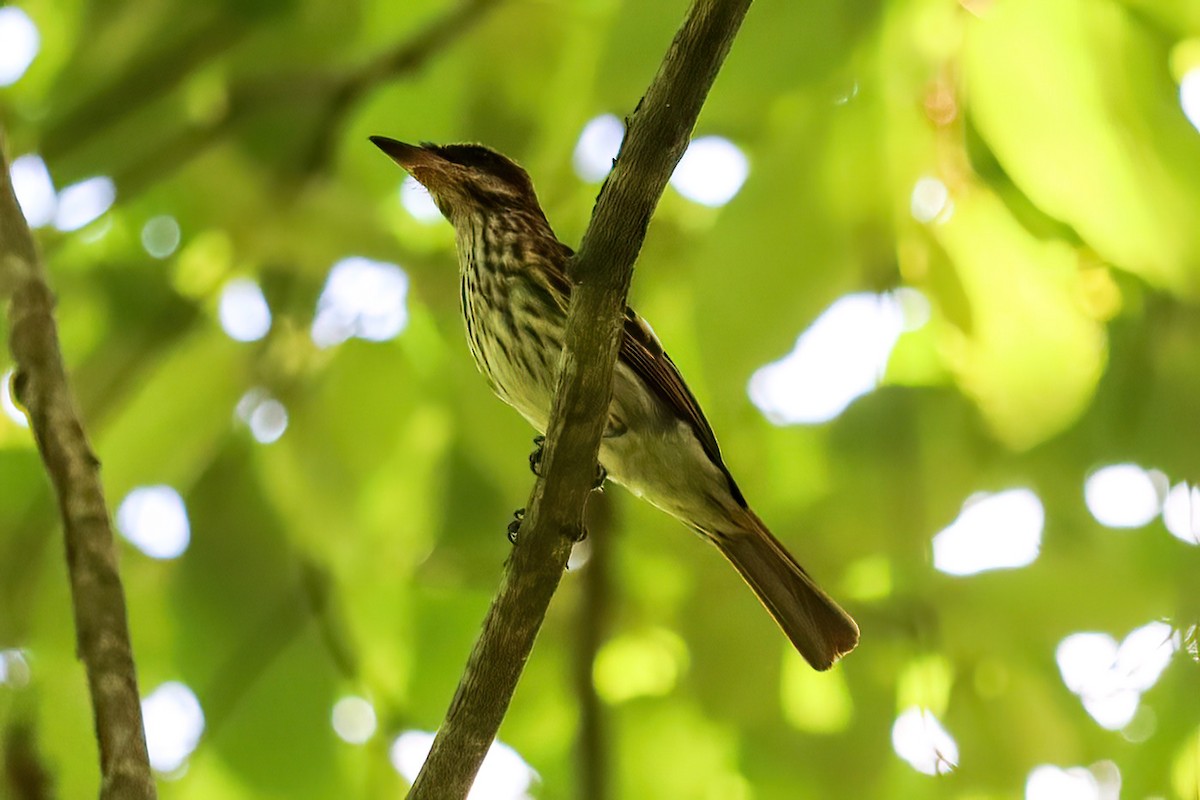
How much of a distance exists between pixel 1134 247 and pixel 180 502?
2165mm

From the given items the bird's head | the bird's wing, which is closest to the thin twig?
the bird's wing

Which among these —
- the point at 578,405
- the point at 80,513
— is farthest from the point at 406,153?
the point at 578,405

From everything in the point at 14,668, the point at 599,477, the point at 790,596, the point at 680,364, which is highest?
the point at 680,364

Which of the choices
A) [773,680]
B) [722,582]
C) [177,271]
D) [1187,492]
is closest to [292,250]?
[177,271]

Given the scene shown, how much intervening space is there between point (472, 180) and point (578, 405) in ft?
5.00

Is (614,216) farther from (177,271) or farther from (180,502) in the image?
(177,271)

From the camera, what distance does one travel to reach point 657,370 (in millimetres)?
3053

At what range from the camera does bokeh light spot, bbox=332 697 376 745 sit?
10.5ft

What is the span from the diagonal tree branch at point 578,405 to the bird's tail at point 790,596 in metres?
1.10

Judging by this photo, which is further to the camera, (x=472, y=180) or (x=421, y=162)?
(x=472, y=180)

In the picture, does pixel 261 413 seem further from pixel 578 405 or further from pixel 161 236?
pixel 578 405

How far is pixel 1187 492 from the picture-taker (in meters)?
2.77

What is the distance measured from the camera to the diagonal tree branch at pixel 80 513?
2.07 meters

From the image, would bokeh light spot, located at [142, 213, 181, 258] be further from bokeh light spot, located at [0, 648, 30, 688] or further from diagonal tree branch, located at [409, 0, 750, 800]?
diagonal tree branch, located at [409, 0, 750, 800]
